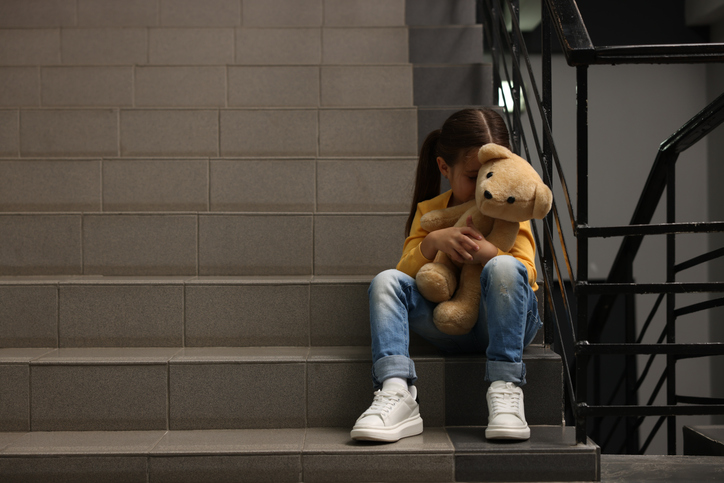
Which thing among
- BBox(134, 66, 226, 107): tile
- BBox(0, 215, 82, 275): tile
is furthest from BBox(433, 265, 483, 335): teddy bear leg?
BBox(134, 66, 226, 107): tile

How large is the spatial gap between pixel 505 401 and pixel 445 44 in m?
1.78

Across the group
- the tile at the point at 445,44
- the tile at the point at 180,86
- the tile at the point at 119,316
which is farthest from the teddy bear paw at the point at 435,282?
the tile at the point at 445,44

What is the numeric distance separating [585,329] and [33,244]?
1594mm

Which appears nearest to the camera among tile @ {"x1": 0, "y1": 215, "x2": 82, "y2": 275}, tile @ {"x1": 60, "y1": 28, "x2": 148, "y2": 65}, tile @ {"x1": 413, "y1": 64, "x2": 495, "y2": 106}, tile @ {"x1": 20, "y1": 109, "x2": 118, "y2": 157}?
tile @ {"x1": 0, "y1": 215, "x2": 82, "y2": 275}

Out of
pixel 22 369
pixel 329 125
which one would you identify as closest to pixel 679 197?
pixel 329 125

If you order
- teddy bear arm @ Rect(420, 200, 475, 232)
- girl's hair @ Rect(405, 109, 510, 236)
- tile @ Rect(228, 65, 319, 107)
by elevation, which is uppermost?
tile @ Rect(228, 65, 319, 107)

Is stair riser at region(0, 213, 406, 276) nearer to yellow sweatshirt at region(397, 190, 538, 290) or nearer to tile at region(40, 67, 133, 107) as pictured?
yellow sweatshirt at region(397, 190, 538, 290)

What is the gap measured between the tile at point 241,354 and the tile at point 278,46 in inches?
56.1

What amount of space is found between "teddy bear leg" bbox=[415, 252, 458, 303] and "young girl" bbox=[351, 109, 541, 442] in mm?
26

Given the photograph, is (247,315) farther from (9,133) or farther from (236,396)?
(9,133)

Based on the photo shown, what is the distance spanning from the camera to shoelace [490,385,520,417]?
4.38 ft

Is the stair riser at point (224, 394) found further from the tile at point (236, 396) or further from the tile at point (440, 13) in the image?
the tile at point (440, 13)

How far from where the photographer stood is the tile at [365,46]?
2.67m

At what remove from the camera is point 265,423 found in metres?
1.49
